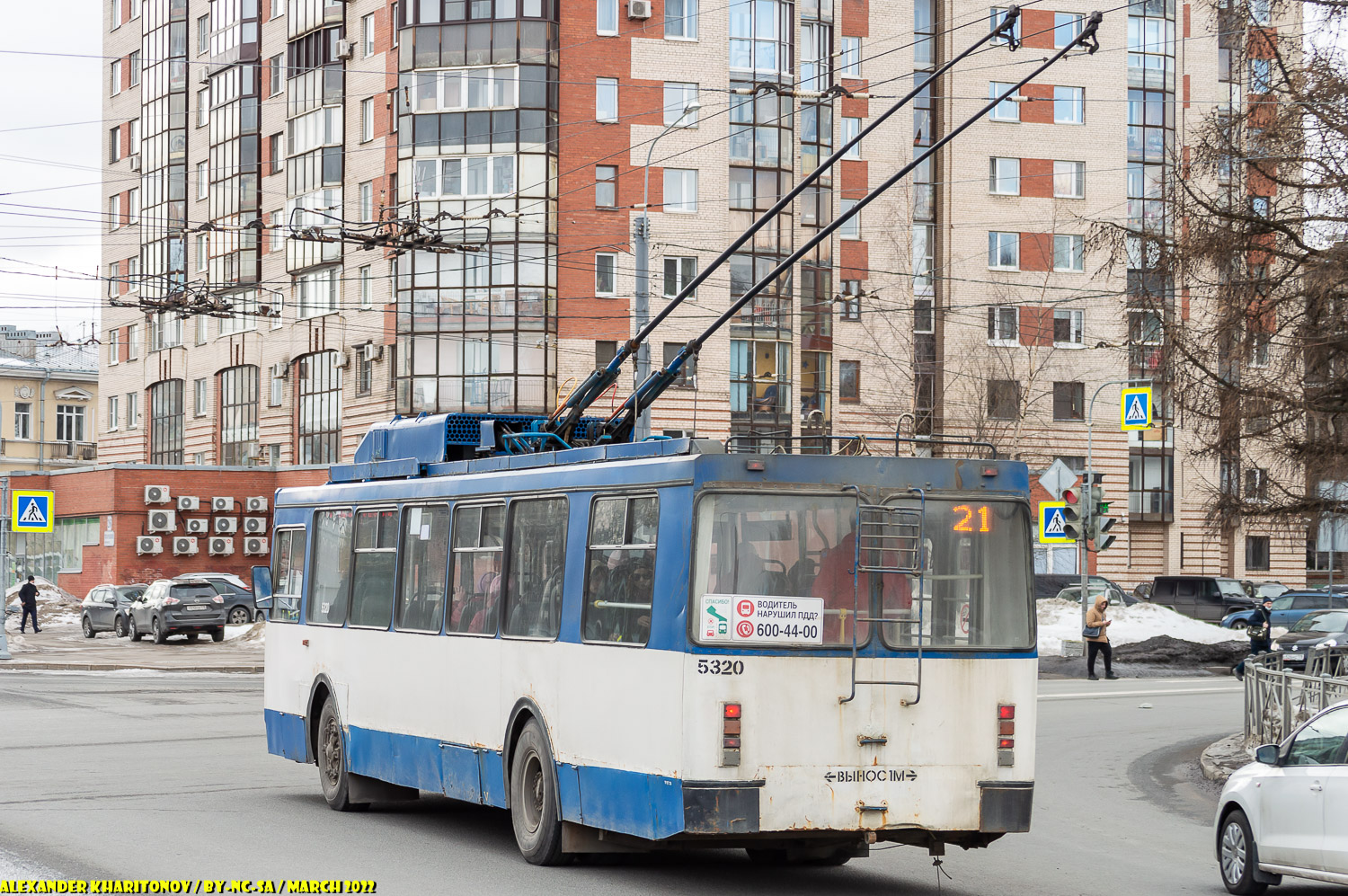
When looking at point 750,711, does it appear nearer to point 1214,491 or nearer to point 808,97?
point 1214,491

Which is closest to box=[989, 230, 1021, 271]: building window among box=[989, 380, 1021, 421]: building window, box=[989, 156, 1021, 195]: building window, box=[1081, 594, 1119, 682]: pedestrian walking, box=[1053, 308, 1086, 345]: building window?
box=[989, 156, 1021, 195]: building window

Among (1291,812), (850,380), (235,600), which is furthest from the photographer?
(850,380)

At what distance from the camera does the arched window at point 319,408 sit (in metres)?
60.5

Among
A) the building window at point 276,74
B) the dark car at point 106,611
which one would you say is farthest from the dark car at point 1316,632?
the building window at point 276,74

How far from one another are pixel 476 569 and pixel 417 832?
1973 millimetres

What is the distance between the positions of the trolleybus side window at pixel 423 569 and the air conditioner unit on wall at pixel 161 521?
158 feet

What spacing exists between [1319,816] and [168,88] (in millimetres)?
66353

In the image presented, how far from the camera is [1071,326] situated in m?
65.3

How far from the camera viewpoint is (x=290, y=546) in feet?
52.1

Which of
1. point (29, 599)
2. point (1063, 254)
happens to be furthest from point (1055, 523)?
point (1063, 254)

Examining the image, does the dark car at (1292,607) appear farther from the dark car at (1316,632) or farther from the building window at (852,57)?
Result: the building window at (852,57)

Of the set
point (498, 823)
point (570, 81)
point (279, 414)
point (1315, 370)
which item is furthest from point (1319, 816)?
point (279, 414)

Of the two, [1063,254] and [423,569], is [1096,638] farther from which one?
[1063,254]

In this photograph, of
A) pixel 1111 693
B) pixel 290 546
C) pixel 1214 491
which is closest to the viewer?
pixel 290 546
